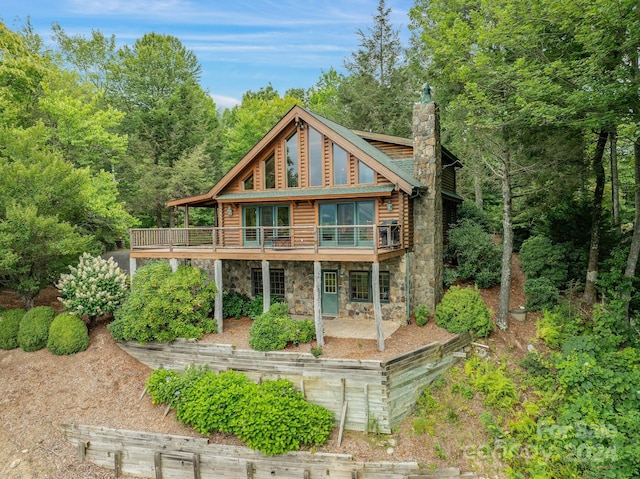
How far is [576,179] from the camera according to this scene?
12516 millimetres

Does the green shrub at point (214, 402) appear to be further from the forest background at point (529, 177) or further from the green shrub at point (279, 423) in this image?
the forest background at point (529, 177)

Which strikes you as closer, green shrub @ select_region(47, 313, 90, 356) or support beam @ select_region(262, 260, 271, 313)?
green shrub @ select_region(47, 313, 90, 356)

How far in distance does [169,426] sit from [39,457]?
3.46 meters

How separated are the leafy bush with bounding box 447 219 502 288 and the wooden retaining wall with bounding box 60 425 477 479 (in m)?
8.37

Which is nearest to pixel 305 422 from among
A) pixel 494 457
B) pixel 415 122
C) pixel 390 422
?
pixel 390 422

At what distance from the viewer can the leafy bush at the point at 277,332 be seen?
34.9 ft

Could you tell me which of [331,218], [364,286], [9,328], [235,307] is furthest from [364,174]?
[9,328]

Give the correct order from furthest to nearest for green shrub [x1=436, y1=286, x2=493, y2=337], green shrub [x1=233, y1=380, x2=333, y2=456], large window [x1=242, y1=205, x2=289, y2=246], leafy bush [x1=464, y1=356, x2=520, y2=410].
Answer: large window [x1=242, y1=205, x2=289, y2=246] < green shrub [x1=436, y1=286, x2=493, y2=337] < leafy bush [x1=464, y1=356, x2=520, y2=410] < green shrub [x1=233, y1=380, x2=333, y2=456]

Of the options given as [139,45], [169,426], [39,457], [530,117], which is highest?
[139,45]

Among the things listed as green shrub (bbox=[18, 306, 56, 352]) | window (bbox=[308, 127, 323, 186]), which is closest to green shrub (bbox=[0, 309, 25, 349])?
green shrub (bbox=[18, 306, 56, 352])

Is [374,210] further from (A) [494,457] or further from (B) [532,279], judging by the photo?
(A) [494,457]

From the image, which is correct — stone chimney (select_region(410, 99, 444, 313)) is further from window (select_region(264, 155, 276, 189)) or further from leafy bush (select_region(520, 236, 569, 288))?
window (select_region(264, 155, 276, 189))

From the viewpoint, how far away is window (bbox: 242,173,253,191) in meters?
14.7

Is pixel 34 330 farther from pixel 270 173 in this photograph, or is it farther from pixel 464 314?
pixel 464 314
